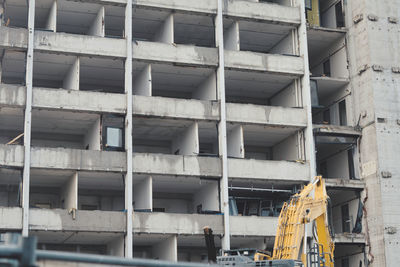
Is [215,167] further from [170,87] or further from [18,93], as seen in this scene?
[18,93]

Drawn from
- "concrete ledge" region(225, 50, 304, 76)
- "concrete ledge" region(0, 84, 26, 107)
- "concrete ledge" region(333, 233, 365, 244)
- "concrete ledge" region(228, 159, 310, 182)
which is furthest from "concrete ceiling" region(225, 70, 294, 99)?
"concrete ledge" region(0, 84, 26, 107)

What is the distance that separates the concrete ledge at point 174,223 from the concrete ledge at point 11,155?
7409 mm

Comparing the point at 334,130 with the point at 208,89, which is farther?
the point at 334,130

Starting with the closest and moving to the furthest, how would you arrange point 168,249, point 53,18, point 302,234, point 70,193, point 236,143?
1. point 302,234
2. point 70,193
3. point 168,249
4. point 53,18
5. point 236,143

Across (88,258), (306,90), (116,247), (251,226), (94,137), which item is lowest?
(88,258)

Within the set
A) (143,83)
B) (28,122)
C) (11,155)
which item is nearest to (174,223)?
(143,83)

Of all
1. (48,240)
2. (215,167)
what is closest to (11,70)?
(48,240)

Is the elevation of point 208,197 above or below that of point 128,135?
below

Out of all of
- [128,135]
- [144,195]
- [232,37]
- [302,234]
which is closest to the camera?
[302,234]

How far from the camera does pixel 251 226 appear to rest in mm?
45562

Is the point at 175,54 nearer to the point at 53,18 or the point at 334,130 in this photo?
the point at 53,18

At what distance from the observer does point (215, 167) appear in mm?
45969

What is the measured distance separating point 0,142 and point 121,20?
1120 cm

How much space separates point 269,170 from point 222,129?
3983 mm
